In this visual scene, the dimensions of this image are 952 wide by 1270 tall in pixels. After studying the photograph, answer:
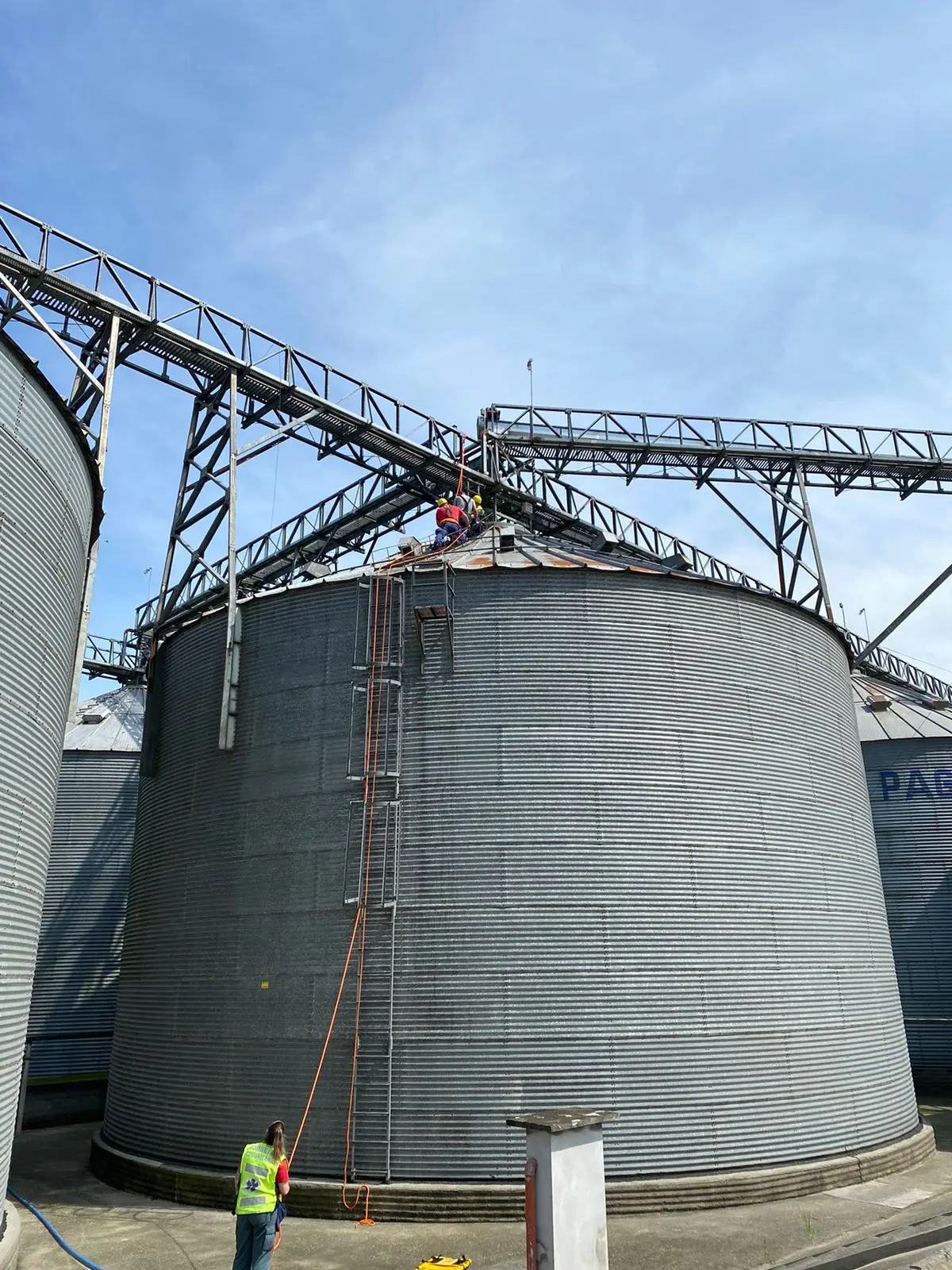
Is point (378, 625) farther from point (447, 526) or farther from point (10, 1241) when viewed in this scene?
point (10, 1241)

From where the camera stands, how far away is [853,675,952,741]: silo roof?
29.4 meters

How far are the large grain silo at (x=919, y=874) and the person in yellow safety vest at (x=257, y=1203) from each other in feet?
72.4

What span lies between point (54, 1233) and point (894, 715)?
89.0 feet

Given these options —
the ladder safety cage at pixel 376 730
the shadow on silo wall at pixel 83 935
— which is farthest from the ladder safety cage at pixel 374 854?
the shadow on silo wall at pixel 83 935

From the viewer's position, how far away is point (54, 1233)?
39.5 feet

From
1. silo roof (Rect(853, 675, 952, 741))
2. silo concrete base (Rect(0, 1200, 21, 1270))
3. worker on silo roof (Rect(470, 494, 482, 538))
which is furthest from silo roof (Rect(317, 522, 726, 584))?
silo roof (Rect(853, 675, 952, 741))

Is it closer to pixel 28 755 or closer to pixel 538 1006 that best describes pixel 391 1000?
pixel 538 1006

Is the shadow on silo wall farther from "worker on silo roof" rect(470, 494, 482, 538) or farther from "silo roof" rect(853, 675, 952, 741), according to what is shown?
"silo roof" rect(853, 675, 952, 741)

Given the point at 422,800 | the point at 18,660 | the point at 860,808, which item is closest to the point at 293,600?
the point at 422,800

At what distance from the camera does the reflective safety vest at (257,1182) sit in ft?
30.4

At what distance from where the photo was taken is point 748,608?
17266 millimetres

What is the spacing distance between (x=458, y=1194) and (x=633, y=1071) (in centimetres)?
295

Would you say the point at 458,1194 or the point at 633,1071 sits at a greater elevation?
the point at 633,1071

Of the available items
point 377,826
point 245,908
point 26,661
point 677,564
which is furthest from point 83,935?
point 677,564
